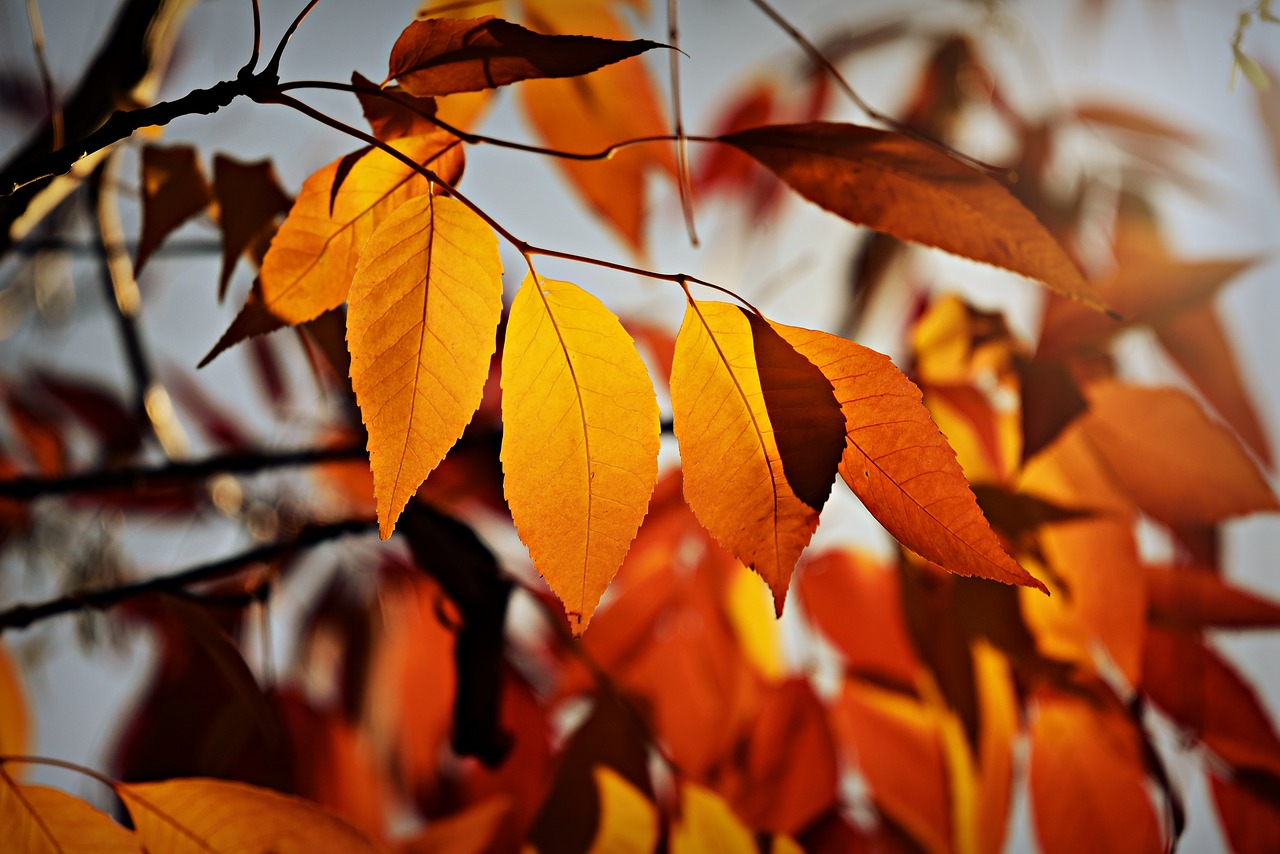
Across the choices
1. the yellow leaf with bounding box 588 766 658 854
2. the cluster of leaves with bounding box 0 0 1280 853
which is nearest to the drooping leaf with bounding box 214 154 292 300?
the cluster of leaves with bounding box 0 0 1280 853

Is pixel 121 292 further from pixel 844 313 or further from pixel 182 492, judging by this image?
pixel 844 313

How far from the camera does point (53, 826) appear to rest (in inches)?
9.4

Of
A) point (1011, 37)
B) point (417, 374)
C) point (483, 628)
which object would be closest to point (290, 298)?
point (417, 374)

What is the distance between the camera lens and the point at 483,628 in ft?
1.06

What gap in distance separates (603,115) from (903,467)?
0.31m

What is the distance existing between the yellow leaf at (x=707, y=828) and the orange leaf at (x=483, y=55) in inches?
12.1

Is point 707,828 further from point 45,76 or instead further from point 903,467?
point 45,76

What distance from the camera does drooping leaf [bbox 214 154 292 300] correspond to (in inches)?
10.4

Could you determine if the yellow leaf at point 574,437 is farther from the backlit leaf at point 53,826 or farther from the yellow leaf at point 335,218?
the backlit leaf at point 53,826

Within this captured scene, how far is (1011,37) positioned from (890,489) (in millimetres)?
585

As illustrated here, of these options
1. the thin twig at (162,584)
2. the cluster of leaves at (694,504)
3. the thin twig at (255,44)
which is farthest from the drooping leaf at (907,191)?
the thin twig at (162,584)

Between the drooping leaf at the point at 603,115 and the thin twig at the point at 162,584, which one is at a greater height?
the drooping leaf at the point at 603,115

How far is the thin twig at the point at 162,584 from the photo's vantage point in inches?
10.8

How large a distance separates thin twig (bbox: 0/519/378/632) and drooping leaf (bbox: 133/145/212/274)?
0.11 metres
